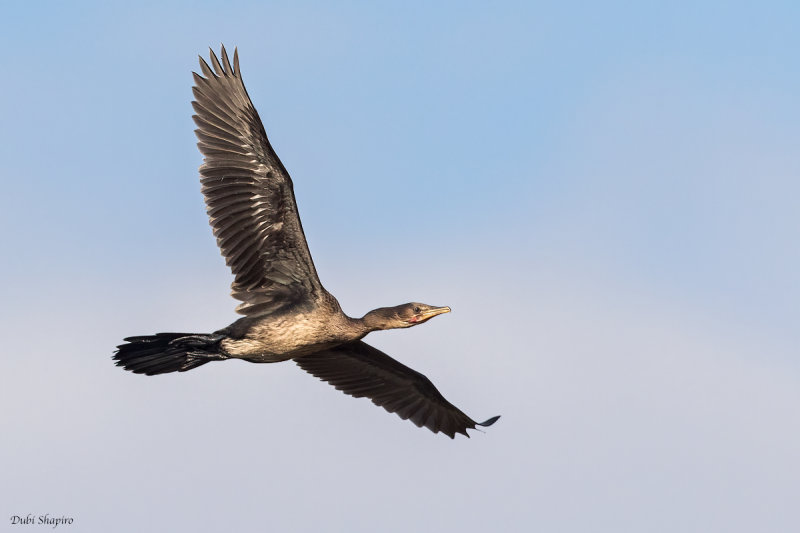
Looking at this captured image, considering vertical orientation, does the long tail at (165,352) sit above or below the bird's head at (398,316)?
below

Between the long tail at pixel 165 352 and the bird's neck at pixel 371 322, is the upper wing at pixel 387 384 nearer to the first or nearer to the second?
the bird's neck at pixel 371 322

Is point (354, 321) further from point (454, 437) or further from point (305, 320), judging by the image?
point (454, 437)

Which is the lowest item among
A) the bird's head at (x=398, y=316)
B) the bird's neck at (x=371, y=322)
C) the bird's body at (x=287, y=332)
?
the bird's body at (x=287, y=332)

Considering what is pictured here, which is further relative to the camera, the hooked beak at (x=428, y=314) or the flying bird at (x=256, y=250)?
the hooked beak at (x=428, y=314)

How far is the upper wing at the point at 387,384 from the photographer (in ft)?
49.5

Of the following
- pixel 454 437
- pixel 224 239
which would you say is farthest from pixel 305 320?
pixel 454 437

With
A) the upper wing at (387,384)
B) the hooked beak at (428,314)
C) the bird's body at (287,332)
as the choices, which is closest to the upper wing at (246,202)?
the bird's body at (287,332)

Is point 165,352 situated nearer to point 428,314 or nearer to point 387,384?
point 428,314

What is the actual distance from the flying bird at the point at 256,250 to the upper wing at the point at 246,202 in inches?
0.5

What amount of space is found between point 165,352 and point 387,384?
376 centimetres

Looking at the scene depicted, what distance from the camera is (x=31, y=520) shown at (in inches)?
510

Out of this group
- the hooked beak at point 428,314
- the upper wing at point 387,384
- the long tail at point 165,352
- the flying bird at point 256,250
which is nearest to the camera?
the long tail at point 165,352

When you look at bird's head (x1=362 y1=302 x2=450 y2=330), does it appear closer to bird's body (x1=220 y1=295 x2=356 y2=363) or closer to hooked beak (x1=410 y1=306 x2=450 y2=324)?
hooked beak (x1=410 y1=306 x2=450 y2=324)

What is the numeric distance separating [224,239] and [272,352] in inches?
56.7
